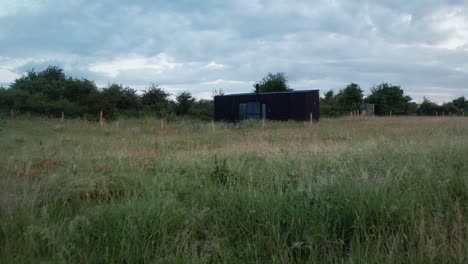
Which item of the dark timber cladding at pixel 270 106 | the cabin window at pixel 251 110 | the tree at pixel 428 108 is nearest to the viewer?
the dark timber cladding at pixel 270 106

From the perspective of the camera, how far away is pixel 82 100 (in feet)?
120

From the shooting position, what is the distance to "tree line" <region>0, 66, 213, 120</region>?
33.0 m

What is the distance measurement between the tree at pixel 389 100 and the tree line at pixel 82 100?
32868 millimetres

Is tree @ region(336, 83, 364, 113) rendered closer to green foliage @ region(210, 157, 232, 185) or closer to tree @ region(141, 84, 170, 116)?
tree @ region(141, 84, 170, 116)

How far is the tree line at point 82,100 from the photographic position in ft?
108

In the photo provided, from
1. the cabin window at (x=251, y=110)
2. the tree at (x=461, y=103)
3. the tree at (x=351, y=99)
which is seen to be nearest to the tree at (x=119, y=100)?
the cabin window at (x=251, y=110)

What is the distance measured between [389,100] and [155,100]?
41.8 m

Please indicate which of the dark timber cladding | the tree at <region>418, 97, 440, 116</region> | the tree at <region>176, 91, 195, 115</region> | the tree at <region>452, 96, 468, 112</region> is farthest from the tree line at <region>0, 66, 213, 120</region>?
the tree at <region>452, 96, 468, 112</region>

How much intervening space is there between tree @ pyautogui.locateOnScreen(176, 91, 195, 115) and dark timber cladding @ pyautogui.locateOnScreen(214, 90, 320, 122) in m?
8.46

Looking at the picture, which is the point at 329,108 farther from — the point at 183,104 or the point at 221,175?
the point at 221,175

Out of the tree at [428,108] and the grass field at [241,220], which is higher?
the tree at [428,108]

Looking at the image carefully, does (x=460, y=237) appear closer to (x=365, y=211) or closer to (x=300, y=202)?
(x=365, y=211)

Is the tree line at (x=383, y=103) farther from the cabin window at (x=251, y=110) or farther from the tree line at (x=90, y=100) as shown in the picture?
the cabin window at (x=251, y=110)

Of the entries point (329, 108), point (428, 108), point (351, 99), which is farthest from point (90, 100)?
point (428, 108)
